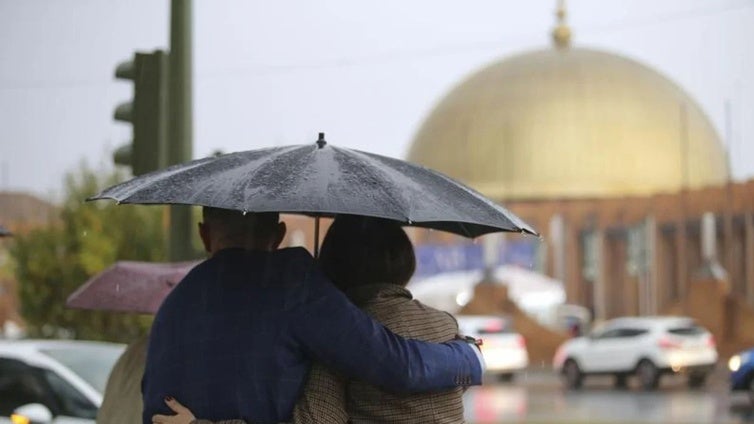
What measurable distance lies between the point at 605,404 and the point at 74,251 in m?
11.4

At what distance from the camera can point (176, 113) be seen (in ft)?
27.5

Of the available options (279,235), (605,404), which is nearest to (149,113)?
(279,235)

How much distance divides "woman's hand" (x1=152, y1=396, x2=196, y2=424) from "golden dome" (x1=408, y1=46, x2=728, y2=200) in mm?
54263

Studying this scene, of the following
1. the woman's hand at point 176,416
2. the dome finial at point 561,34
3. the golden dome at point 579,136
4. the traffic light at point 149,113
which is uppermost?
the dome finial at point 561,34

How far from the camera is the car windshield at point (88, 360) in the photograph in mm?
8492

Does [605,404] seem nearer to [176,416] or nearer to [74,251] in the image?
[74,251]

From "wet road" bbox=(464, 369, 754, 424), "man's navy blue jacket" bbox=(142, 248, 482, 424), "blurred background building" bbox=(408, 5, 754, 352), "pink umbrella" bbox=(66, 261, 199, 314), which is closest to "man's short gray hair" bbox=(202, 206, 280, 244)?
"man's navy blue jacket" bbox=(142, 248, 482, 424)

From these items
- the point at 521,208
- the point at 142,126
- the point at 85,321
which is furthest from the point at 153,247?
the point at 521,208

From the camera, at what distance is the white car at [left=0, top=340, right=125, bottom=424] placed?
26.3 feet

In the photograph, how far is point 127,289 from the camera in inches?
247

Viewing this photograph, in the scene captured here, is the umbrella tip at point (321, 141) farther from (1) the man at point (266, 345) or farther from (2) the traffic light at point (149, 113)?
(2) the traffic light at point (149, 113)

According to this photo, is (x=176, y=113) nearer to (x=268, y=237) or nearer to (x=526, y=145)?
(x=268, y=237)

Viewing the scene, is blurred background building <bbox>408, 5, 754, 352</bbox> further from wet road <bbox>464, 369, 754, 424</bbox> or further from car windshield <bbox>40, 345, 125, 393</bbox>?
car windshield <bbox>40, 345, 125, 393</bbox>

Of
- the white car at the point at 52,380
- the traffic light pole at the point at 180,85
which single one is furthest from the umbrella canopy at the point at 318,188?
the traffic light pole at the point at 180,85
